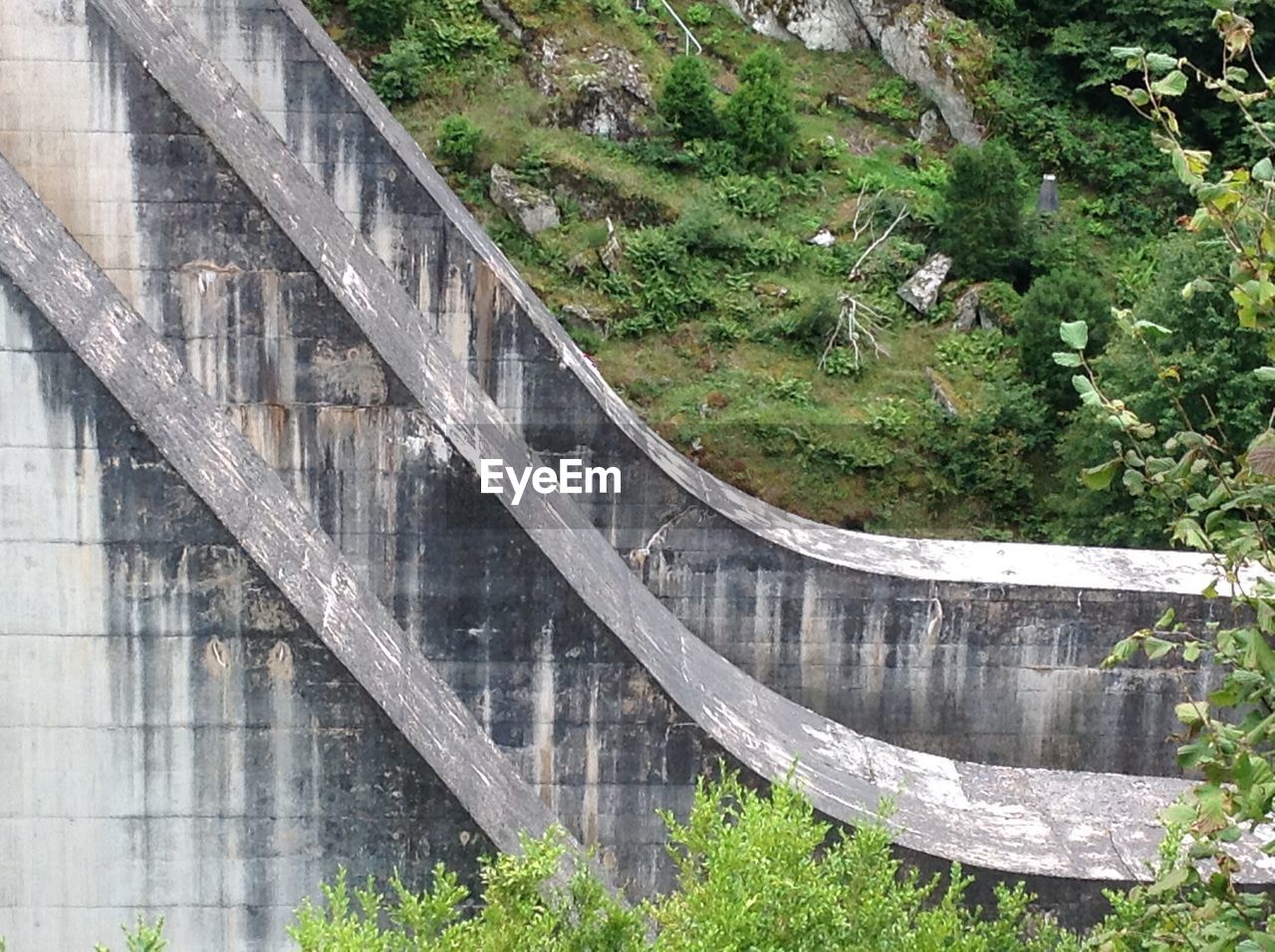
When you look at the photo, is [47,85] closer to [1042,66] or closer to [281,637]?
[281,637]

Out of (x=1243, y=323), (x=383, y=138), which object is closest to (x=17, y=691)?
(x=1243, y=323)

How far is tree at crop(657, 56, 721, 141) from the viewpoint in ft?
67.1

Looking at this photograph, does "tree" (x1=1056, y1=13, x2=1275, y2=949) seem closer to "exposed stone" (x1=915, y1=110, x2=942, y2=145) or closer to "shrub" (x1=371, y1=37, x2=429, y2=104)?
"shrub" (x1=371, y1=37, x2=429, y2=104)

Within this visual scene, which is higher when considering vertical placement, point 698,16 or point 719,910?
point 698,16

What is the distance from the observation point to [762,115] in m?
20.7

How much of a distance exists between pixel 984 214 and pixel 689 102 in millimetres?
4261

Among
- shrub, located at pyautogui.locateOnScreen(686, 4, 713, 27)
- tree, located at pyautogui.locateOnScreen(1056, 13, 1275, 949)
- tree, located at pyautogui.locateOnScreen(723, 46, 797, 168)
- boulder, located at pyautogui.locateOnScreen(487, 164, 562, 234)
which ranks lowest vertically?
tree, located at pyautogui.locateOnScreen(1056, 13, 1275, 949)

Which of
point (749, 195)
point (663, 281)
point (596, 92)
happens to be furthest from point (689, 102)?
point (663, 281)

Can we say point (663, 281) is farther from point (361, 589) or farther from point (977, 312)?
point (361, 589)

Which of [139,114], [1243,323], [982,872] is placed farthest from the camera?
[139,114]

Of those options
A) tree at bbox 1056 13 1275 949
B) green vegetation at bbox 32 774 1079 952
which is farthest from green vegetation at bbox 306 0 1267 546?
tree at bbox 1056 13 1275 949

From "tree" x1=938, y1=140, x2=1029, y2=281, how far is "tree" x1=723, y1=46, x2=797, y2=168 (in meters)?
2.52

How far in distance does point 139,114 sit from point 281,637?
422 cm

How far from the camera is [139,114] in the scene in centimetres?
928
